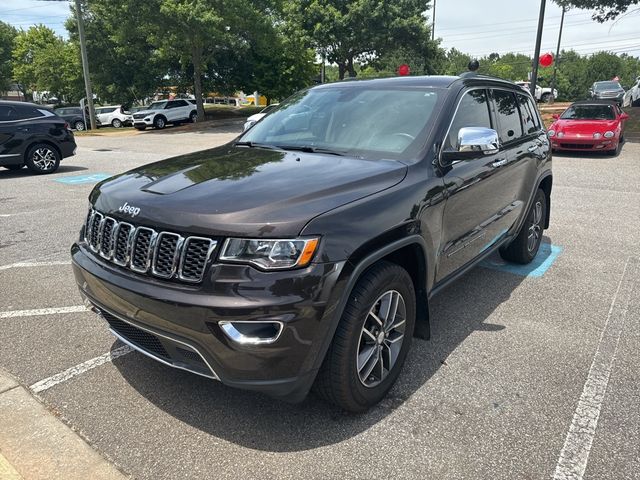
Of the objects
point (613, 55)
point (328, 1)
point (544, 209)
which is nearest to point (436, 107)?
point (544, 209)

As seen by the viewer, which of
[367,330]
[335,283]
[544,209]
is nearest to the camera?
[335,283]

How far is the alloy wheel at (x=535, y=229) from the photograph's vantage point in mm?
5224

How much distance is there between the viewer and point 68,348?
11.6 ft

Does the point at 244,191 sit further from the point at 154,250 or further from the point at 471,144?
the point at 471,144

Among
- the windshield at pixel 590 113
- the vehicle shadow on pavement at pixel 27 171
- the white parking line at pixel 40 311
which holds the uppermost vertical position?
the windshield at pixel 590 113

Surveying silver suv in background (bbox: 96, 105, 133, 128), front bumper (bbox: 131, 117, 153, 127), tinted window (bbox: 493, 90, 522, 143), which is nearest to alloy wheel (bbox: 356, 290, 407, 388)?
tinted window (bbox: 493, 90, 522, 143)

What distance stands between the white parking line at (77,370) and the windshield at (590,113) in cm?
1406

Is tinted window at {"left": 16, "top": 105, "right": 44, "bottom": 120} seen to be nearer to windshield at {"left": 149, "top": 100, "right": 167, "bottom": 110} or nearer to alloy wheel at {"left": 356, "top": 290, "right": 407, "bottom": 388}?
alloy wheel at {"left": 356, "top": 290, "right": 407, "bottom": 388}

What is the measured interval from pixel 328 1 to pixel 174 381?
3408 cm

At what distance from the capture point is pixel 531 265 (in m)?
5.30

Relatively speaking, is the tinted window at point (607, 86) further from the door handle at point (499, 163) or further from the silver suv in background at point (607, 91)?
the door handle at point (499, 163)

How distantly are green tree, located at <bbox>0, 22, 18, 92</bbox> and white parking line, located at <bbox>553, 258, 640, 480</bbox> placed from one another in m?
64.6

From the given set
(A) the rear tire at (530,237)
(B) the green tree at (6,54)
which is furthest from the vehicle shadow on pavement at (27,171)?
(B) the green tree at (6,54)

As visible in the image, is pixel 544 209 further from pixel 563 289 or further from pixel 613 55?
pixel 613 55
